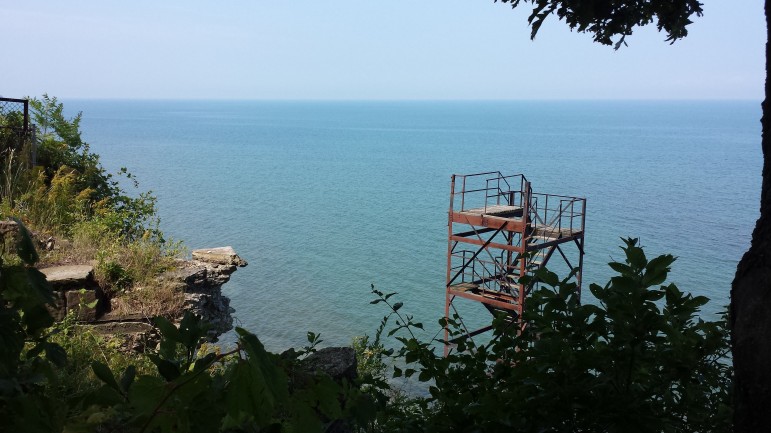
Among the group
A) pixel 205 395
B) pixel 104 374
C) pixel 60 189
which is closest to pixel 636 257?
pixel 205 395

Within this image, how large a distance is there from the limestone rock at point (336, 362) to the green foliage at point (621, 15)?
94.9 inches

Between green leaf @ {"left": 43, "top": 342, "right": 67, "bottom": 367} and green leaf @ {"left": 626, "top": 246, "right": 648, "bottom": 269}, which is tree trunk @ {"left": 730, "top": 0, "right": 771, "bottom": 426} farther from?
green leaf @ {"left": 43, "top": 342, "right": 67, "bottom": 367}

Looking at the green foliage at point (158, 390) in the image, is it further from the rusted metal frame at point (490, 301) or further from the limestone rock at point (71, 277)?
the rusted metal frame at point (490, 301)

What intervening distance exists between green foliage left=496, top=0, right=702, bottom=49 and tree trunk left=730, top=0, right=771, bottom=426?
220 cm

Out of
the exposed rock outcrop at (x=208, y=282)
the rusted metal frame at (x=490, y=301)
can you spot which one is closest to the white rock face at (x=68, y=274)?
the exposed rock outcrop at (x=208, y=282)

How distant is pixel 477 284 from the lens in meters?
20.0

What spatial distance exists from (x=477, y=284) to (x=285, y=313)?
24.7 ft

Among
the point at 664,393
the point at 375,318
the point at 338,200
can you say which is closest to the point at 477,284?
the point at 375,318

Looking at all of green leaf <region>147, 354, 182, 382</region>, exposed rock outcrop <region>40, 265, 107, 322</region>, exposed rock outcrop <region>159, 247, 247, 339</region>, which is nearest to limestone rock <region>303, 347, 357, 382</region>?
green leaf <region>147, 354, 182, 382</region>

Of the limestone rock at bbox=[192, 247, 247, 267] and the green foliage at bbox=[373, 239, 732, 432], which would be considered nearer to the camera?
the green foliage at bbox=[373, 239, 732, 432]

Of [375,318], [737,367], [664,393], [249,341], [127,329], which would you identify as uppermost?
[249,341]

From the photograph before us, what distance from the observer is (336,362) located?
4605mm

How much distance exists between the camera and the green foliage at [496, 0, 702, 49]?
155 inches

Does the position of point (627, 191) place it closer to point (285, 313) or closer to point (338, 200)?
point (338, 200)
